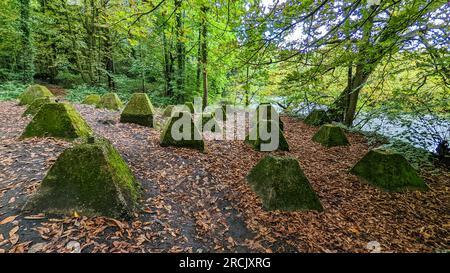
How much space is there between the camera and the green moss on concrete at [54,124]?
17.7 ft

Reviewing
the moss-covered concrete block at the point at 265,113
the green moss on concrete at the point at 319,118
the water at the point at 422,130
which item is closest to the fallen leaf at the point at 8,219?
the moss-covered concrete block at the point at 265,113

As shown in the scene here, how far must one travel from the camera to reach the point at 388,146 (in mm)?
7789

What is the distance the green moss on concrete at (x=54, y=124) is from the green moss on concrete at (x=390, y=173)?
23.7 ft

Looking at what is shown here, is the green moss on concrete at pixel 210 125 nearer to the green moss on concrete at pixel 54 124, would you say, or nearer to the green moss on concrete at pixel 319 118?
the green moss on concrete at pixel 54 124

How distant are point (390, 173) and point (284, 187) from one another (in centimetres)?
307

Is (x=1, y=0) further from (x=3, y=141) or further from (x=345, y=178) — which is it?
(x=345, y=178)

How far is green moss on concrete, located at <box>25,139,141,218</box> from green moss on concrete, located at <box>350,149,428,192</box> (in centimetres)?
556

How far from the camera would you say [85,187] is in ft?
11.3

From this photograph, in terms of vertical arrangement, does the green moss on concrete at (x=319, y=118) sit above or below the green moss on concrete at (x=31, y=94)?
below

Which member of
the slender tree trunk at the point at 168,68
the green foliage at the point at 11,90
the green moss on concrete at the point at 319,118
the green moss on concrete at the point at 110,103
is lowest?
the green moss on concrete at the point at 319,118

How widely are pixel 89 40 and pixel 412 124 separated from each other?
1943cm

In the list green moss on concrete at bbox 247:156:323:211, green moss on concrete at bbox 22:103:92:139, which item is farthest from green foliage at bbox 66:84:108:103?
green moss on concrete at bbox 247:156:323:211

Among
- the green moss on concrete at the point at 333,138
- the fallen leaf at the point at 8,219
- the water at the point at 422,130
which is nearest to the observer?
the fallen leaf at the point at 8,219

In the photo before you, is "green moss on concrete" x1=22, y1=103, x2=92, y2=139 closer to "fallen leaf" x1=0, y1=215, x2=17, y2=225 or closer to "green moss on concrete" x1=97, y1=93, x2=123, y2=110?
"fallen leaf" x1=0, y1=215, x2=17, y2=225
